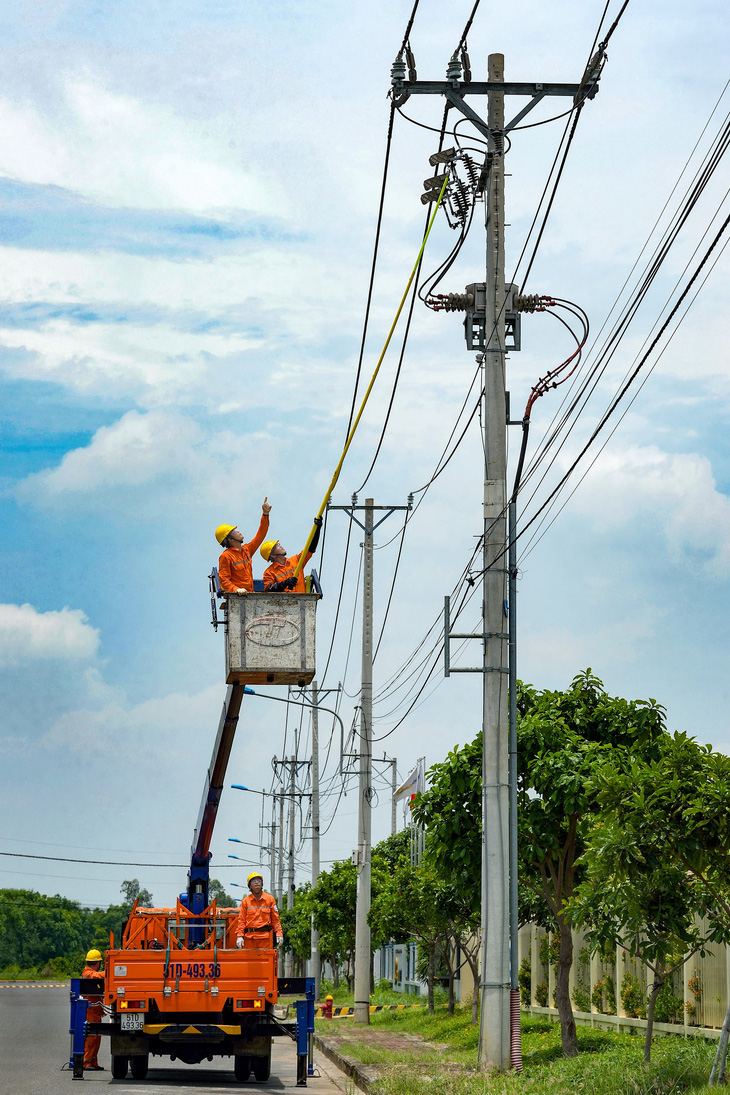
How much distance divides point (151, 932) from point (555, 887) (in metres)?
5.63

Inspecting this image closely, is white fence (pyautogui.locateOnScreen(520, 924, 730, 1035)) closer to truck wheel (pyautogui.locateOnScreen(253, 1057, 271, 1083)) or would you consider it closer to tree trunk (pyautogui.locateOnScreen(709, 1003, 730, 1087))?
truck wheel (pyautogui.locateOnScreen(253, 1057, 271, 1083))

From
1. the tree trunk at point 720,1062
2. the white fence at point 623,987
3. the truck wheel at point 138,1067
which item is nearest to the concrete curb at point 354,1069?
the truck wheel at point 138,1067

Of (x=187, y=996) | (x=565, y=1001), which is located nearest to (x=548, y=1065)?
(x=565, y=1001)

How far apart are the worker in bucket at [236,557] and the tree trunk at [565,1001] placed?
660 centimetres

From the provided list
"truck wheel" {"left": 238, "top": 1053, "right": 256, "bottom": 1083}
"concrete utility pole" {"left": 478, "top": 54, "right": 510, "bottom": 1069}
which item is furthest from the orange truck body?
"concrete utility pole" {"left": 478, "top": 54, "right": 510, "bottom": 1069}

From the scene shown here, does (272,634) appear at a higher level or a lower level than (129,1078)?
higher

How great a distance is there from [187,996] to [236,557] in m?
→ 5.30

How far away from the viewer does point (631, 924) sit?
12359 mm

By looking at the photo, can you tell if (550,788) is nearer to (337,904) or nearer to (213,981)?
(213,981)

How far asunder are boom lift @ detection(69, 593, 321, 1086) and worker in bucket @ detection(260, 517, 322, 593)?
1.19 feet

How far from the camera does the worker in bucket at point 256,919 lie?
16750 mm

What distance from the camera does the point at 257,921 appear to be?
16.9m

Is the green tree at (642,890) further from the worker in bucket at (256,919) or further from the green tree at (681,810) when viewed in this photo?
the worker in bucket at (256,919)

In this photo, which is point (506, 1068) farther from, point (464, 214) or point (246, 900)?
point (464, 214)
